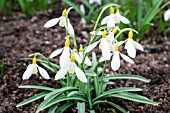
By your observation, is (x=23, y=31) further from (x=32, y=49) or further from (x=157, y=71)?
(x=157, y=71)

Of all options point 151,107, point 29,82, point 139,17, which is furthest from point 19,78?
point 139,17

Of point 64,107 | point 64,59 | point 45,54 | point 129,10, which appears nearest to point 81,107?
point 64,107

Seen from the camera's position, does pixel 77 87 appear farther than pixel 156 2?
No

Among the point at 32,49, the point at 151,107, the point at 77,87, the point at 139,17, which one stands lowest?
the point at 151,107

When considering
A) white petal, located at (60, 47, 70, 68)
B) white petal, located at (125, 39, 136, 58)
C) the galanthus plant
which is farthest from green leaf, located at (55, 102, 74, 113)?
white petal, located at (125, 39, 136, 58)

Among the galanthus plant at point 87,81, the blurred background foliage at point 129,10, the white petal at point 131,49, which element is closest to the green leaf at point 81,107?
the galanthus plant at point 87,81

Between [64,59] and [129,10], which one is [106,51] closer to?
[64,59]

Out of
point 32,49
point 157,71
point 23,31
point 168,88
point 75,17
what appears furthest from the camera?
point 75,17

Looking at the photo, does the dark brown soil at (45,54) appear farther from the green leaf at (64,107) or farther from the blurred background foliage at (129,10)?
the green leaf at (64,107)
